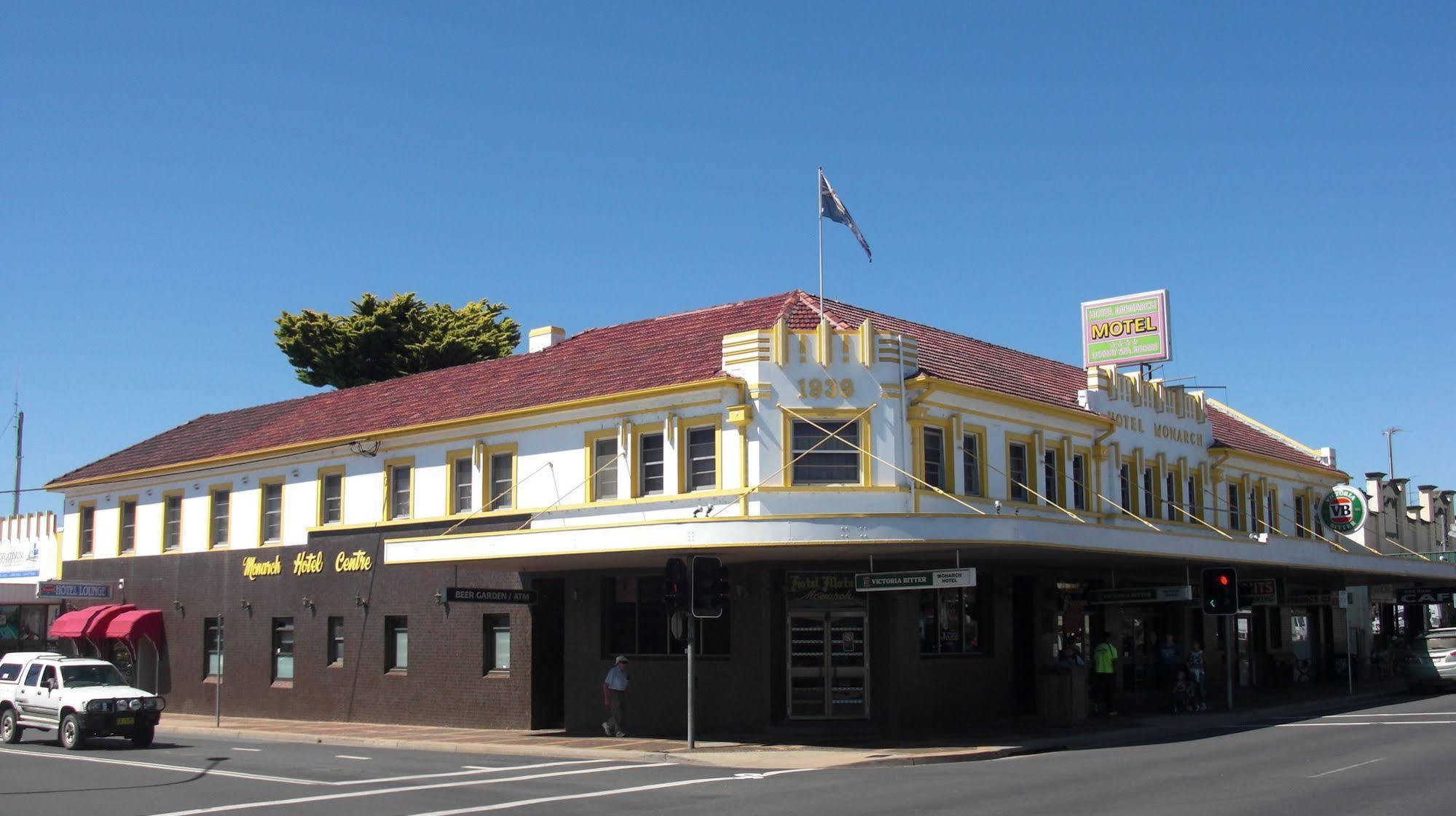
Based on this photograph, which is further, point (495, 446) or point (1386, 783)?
point (495, 446)

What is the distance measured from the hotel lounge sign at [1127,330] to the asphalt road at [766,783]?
44.7ft

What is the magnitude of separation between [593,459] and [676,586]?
610 cm

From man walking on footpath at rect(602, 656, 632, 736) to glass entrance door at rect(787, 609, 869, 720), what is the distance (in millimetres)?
3147

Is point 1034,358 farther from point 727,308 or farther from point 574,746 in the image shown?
point 574,746

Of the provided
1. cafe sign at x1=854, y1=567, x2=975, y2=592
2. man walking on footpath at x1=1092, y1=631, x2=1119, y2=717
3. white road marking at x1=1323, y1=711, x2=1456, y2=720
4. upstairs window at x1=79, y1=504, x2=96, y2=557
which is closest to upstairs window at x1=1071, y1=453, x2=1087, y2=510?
man walking on footpath at x1=1092, y1=631, x2=1119, y2=717

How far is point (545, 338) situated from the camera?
35.0 meters

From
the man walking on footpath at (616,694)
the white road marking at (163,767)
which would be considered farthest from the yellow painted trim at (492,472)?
the white road marking at (163,767)

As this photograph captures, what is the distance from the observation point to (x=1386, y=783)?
16.2 meters

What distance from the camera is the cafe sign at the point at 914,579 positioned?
2238cm

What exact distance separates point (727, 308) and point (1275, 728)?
46.3 ft

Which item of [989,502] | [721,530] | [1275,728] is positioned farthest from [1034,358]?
[721,530]

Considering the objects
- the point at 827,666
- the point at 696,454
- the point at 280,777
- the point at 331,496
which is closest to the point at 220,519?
the point at 331,496

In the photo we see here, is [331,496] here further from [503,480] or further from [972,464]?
[972,464]

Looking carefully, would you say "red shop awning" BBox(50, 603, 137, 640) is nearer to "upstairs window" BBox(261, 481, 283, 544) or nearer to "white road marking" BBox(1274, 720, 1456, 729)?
"upstairs window" BBox(261, 481, 283, 544)
